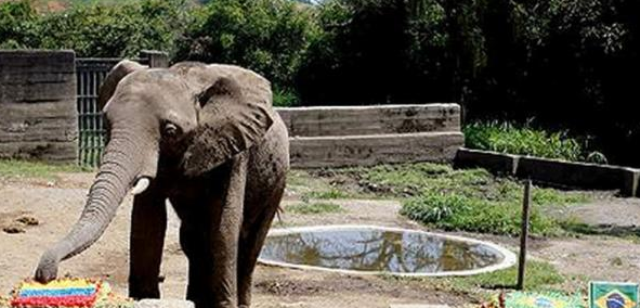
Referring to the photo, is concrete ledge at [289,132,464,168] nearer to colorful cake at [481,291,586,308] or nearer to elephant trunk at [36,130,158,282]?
colorful cake at [481,291,586,308]

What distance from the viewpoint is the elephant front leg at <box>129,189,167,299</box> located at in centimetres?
711

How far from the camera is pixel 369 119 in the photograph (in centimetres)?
1903

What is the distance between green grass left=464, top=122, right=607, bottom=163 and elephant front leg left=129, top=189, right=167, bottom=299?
12.7m

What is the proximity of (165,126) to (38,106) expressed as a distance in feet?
34.3

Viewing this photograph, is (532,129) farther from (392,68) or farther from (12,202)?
(12,202)

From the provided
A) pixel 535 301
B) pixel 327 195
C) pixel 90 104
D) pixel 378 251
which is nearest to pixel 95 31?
pixel 90 104

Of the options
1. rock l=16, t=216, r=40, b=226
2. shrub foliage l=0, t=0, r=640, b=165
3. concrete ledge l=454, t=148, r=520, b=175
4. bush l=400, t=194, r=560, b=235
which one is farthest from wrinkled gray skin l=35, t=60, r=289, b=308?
shrub foliage l=0, t=0, r=640, b=165

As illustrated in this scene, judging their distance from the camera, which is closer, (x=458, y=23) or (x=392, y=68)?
(x=458, y=23)

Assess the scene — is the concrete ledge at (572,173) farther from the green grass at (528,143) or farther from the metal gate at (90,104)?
the metal gate at (90,104)

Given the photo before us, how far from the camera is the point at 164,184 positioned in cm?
685

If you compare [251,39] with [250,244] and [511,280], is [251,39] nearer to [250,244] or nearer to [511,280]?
[511,280]

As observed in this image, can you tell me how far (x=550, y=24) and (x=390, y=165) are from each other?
515 centimetres

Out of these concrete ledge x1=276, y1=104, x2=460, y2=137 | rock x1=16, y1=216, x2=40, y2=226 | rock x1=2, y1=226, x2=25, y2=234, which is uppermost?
concrete ledge x1=276, y1=104, x2=460, y2=137

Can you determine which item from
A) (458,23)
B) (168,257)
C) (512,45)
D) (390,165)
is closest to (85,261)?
(168,257)
